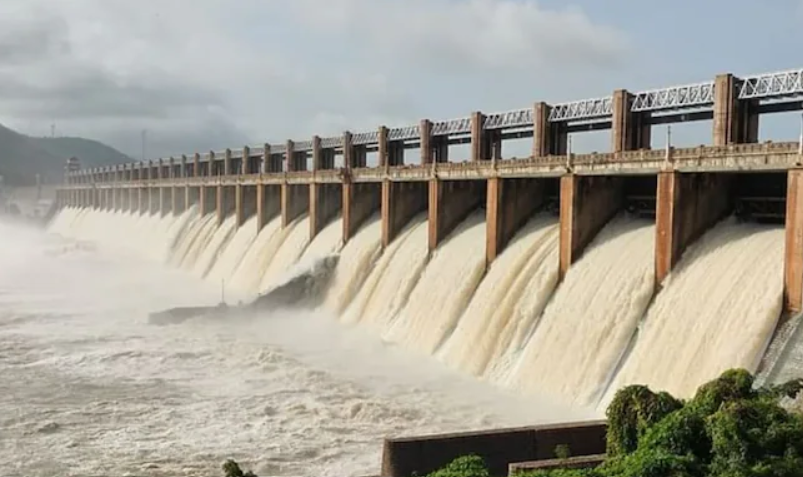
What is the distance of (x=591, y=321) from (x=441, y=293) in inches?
324

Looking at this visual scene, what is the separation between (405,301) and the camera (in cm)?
3127

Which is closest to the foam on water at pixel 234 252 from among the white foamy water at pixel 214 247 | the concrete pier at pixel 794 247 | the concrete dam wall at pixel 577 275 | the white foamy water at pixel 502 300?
the white foamy water at pixel 214 247

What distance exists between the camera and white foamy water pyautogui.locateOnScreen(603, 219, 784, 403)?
17.3m

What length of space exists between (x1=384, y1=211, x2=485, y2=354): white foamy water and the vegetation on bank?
1294 centimetres

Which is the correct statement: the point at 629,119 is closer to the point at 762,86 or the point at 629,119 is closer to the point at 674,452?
Result: the point at 762,86

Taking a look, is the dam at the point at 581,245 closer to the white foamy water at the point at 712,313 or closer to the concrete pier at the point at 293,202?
the white foamy water at the point at 712,313

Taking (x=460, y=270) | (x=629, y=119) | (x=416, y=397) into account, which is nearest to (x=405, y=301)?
(x=460, y=270)

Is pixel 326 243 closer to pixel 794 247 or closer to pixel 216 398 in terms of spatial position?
pixel 216 398

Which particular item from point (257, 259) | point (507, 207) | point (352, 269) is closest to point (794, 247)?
point (507, 207)

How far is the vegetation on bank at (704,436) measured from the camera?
12.3m

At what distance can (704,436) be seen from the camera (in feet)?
42.9

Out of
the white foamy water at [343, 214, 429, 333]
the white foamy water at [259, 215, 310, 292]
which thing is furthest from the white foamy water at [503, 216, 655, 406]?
the white foamy water at [259, 215, 310, 292]

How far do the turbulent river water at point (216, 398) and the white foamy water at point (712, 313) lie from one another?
2501 mm

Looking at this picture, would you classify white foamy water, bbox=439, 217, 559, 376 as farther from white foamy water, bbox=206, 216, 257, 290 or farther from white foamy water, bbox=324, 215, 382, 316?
white foamy water, bbox=206, 216, 257, 290
